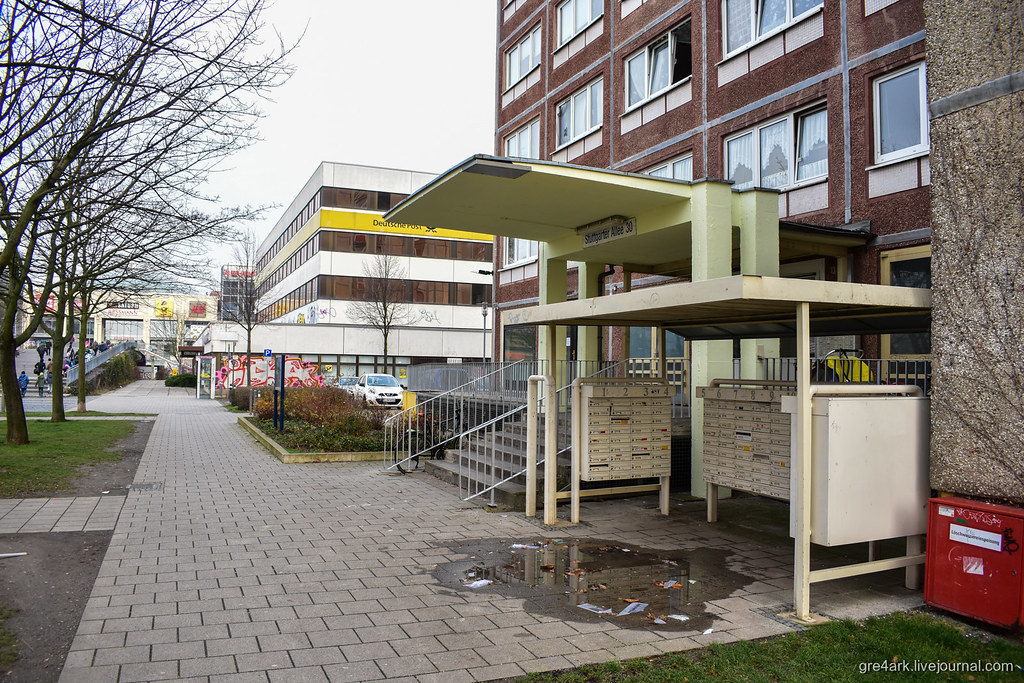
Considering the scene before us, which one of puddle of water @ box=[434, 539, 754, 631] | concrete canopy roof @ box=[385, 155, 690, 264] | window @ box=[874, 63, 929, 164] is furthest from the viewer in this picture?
window @ box=[874, 63, 929, 164]

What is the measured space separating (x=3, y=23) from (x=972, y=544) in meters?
11.2

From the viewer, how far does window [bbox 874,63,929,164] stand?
33.7 feet

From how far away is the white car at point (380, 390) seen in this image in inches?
1230

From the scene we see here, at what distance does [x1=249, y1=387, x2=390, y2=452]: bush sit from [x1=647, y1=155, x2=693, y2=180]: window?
840 cm

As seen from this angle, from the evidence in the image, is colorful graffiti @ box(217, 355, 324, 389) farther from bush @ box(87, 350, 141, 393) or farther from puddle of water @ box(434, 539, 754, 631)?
puddle of water @ box(434, 539, 754, 631)

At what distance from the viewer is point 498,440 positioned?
40.2 ft

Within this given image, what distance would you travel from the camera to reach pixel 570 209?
9.29 metres

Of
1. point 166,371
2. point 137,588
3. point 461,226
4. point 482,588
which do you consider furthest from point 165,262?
point 166,371

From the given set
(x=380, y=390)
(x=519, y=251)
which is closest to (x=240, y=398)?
(x=380, y=390)

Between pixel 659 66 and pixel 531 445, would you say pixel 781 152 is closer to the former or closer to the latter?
pixel 659 66

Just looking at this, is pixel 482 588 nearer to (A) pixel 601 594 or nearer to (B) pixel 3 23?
(A) pixel 601 594

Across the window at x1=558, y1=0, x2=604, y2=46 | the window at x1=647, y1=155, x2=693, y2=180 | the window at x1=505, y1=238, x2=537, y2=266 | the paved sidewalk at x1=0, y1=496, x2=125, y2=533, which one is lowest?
the paved sidewalk at x1=0, y1=496, x2=125, y2=533

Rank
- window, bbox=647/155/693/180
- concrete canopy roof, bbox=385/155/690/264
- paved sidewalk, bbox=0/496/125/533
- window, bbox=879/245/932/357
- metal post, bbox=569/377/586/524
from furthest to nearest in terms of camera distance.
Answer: window, bbox=647/155/693/180 < window, bbox=879/245/932/357 < metal post, bbox=569/377/586/524 < paved sidewalk, bbox=0/496/125/533 < concrete canopy roof, bbox=385/155/690/264

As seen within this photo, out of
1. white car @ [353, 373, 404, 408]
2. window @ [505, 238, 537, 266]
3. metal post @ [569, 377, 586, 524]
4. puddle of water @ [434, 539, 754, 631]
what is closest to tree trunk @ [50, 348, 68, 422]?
white car @ [353, 373, 404, 408]
